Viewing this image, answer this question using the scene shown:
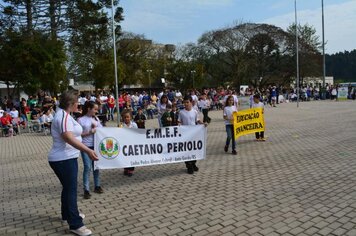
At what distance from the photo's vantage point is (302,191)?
6.55 metres

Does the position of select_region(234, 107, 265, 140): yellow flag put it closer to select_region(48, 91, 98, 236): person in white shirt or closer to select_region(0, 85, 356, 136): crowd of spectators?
select_region(0, 85, 356, 136): crowd of spectators

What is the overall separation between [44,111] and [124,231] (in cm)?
1558

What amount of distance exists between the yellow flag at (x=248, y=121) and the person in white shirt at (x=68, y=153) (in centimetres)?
676

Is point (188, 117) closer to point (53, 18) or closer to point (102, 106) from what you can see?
point (102, 106)

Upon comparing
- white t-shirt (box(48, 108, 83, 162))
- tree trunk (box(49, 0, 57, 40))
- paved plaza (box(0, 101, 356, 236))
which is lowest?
paved plaza (box(0, 101, 356, 236))

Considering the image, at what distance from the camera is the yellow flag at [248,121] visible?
11.3 meters

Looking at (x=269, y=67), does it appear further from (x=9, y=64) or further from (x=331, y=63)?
(x=331, y=63)

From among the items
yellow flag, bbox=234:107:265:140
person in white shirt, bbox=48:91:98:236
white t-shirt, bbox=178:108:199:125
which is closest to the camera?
person in white shirt, bbox=48:91:98:236

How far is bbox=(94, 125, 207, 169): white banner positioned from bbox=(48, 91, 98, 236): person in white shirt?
199 centimetres

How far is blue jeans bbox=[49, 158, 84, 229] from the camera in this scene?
16.3 feet

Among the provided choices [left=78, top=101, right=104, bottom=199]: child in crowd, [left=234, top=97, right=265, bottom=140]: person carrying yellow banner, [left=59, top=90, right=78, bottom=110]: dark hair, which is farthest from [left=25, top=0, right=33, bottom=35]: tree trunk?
[left=59, top=90, right=78, bottom=110]: dark hair

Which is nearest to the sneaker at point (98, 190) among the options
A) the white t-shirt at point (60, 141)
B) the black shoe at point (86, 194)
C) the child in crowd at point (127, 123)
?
the black shoe at point (86, 194)

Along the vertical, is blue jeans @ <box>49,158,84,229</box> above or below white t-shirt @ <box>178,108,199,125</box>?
below

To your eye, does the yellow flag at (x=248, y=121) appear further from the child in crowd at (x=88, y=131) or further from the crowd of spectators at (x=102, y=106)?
the child in crowd at (x=88, y=131)
